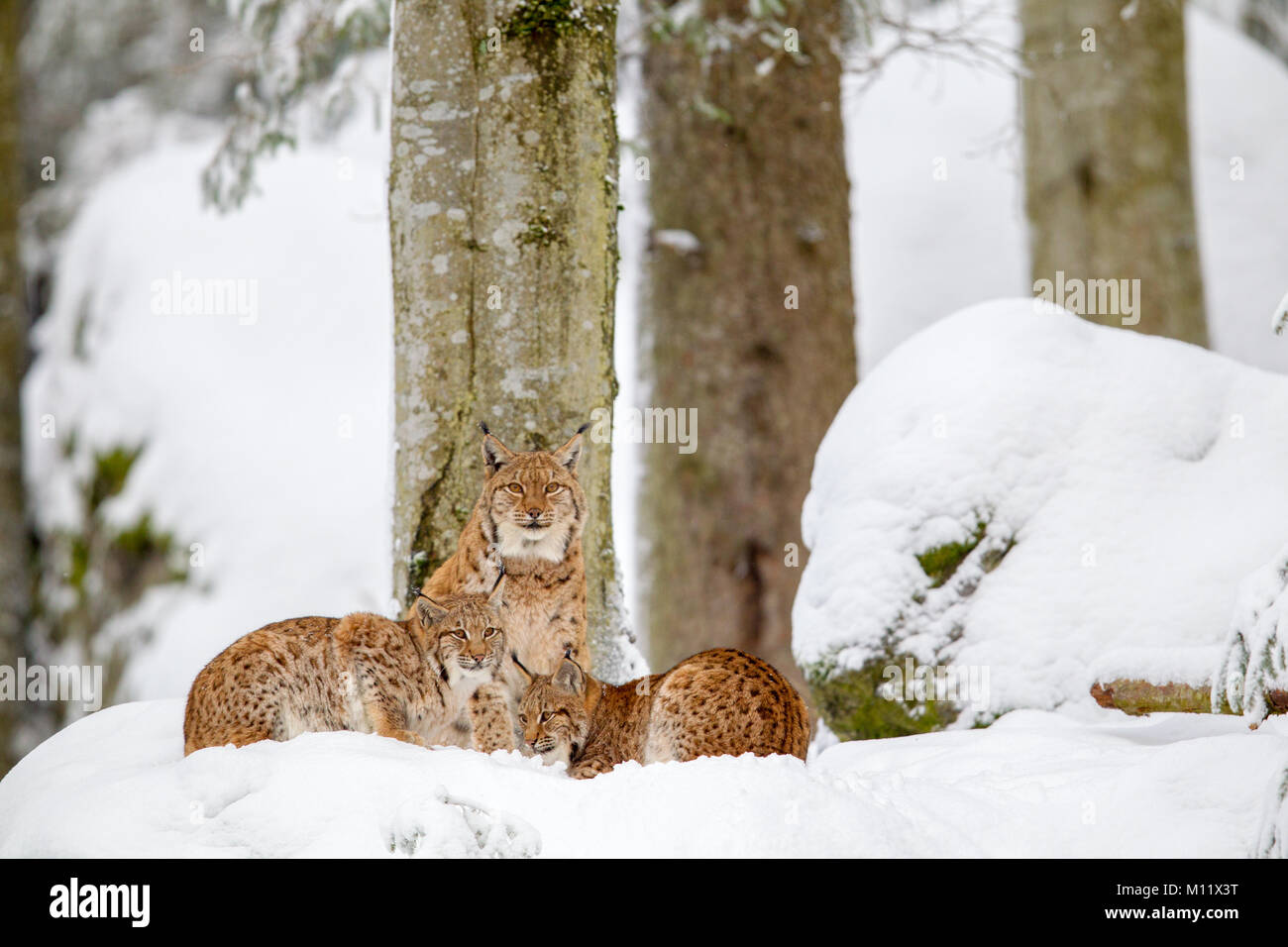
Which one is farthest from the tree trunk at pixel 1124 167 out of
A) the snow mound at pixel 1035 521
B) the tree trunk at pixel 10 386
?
the tree trunk at pixel 10 386

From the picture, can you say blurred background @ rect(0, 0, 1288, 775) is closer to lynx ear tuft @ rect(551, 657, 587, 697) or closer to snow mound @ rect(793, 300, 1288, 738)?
lynx ear tuft @ rect(551, 657, 587, 697)

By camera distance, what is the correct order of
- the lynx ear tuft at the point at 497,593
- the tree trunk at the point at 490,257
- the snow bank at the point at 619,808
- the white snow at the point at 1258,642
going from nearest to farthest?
the snow bank at the point at 619,808 < the white snow at the point at 1258,642 < the lynx ear tuft at the point at 497,593 < the tree trunk at the point at 490,257

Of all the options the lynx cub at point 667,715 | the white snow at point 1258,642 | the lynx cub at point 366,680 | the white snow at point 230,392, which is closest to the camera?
the white snow at point 1258,642

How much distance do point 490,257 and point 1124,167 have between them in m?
6.66

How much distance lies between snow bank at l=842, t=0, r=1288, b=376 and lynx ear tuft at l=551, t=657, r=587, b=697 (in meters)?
8.58

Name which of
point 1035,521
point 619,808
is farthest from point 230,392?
point 619,808

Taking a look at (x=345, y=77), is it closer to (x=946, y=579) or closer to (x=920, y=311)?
(x=946, y=579)

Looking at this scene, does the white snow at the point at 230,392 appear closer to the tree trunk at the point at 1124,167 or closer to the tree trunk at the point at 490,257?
the tree trunk at the point at 490,257

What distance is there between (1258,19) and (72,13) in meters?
15.4

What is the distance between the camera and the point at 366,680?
4.09 m

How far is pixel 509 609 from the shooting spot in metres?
4.54

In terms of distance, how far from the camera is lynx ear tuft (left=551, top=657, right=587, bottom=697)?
14.7 ft

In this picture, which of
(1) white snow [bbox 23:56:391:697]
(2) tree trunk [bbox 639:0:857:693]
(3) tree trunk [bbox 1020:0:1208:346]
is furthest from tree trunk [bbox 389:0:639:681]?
(3) tree trunk [bbox 1020:0:1208:346]

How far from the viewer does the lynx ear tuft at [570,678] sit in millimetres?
4473
